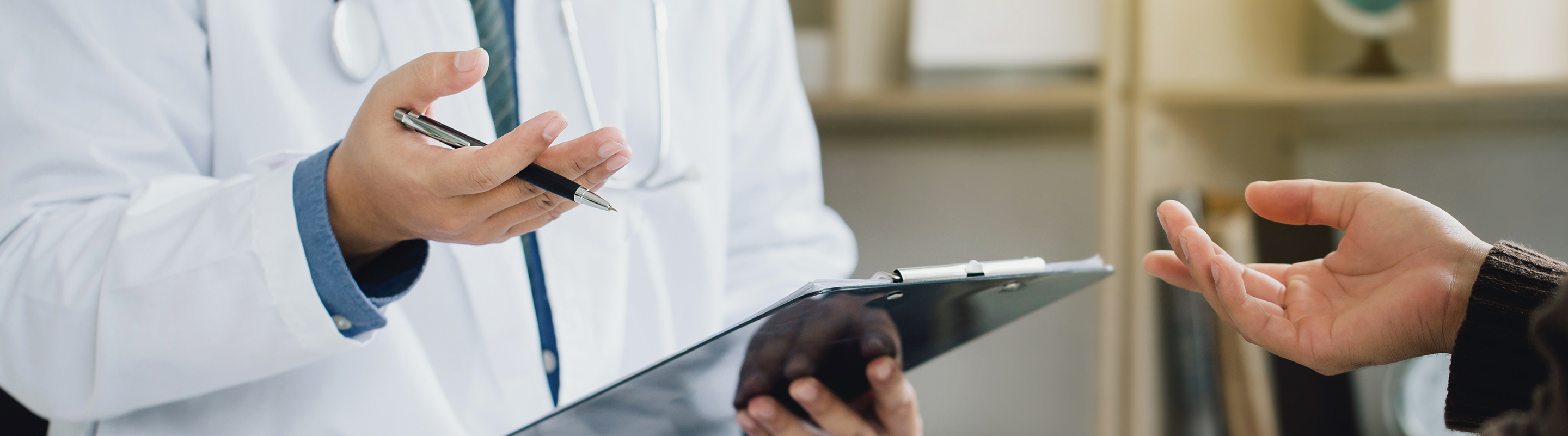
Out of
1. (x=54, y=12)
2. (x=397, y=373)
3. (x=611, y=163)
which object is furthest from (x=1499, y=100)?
(x=54, y=12)

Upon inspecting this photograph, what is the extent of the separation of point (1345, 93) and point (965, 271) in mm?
831

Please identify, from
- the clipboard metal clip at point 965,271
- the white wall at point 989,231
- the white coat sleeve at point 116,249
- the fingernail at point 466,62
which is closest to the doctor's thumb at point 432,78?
the fingernail at point 466,62

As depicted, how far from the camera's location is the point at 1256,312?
1.58 ft

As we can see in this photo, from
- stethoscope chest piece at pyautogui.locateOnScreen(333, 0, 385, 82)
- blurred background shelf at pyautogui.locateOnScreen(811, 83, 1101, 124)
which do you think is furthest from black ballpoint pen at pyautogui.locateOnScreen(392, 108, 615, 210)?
blurred background shelf at pyautogui.locateOnScreen(811, 83, 1101, 124)

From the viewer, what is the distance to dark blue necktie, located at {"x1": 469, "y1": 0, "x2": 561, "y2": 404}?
68 cm

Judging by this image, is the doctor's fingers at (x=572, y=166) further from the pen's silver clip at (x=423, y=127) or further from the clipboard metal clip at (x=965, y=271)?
the clipboard metal clip at (x=965, y=271)

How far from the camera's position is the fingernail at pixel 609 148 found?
0.38 meters

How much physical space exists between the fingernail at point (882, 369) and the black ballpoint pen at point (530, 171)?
0.96 feet

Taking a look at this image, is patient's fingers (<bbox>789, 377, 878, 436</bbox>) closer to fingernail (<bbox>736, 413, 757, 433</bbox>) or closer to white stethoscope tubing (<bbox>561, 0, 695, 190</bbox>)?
fingernail (<bbox>736, 413, 757, 433</bbox>)

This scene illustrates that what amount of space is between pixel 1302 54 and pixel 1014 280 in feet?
3.43

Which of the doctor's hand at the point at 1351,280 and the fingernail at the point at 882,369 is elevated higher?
the doctor's hand at the point at 1351,280

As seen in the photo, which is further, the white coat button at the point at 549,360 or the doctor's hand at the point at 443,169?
the white coat button at the point at 549,360

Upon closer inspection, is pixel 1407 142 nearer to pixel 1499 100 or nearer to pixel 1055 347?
pixel 1499 100

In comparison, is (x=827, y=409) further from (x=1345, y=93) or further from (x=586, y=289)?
(x=1345, y=93)
